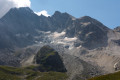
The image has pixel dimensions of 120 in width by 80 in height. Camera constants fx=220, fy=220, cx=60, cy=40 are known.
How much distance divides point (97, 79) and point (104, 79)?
31.0 feet

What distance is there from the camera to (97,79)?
18475 centimetres

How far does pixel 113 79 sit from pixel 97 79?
20982 millimetres

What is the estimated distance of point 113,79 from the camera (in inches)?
7776

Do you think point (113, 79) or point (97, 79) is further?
point (113, 79)

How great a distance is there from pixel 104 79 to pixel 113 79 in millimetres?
11563

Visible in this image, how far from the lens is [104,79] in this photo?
7515 inches
